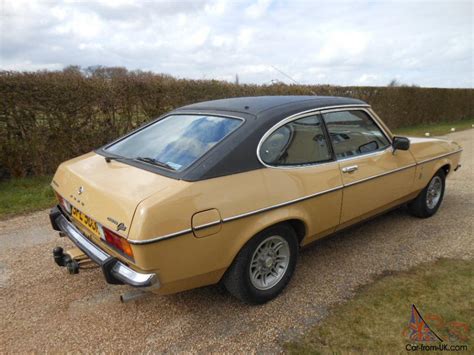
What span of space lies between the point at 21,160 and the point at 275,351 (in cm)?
600

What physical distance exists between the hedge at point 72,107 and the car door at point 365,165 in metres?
5.28

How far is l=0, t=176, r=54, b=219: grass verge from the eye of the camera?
5.12 metres

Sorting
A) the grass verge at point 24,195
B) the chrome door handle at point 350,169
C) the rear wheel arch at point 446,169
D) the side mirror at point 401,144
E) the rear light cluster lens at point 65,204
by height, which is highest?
the side mirror at point 401,144

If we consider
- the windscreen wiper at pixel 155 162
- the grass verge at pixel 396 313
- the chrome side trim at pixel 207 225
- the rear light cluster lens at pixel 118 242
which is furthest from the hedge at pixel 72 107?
the grass verge at pixel 396 313

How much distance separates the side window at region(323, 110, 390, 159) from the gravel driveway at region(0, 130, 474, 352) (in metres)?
0.98

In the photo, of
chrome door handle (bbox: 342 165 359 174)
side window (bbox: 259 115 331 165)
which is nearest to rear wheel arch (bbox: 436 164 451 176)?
chrome door handle (bbox: 342 165 359 174)

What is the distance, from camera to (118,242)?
7.24 feet

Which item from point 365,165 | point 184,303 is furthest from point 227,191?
point 365,165

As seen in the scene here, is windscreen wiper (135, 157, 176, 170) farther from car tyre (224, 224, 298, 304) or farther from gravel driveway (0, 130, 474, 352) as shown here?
gravel driveway (0, 130, 474, 352)

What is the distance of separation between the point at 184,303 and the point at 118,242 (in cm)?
98

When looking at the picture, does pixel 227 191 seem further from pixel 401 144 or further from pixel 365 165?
pixel 401 144

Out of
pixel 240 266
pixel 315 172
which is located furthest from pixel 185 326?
pixel 315 172

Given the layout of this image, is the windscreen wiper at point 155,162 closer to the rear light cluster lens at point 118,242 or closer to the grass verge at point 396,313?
the rear light cluster lens at point 118,242

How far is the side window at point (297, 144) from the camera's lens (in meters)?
2.70
